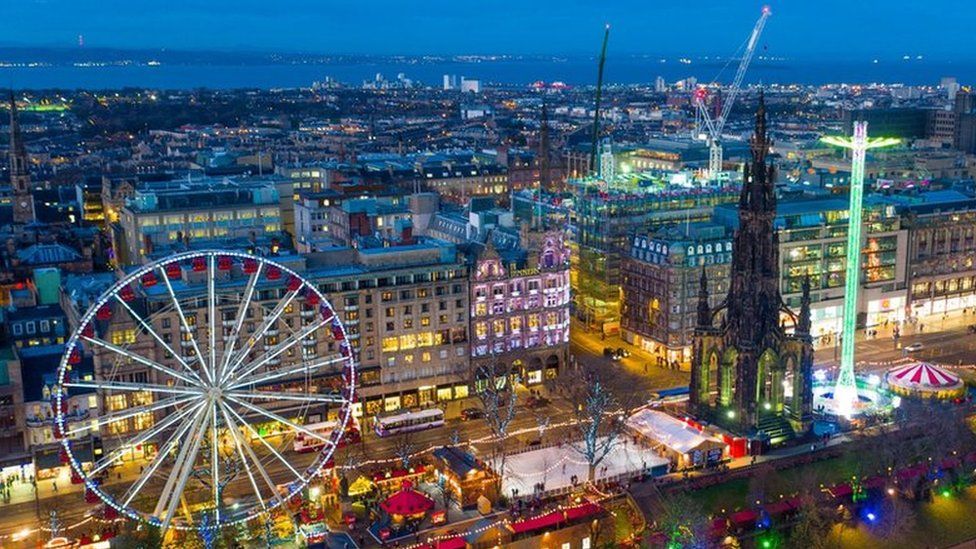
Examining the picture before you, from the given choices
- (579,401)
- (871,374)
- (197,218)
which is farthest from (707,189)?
(197,218)

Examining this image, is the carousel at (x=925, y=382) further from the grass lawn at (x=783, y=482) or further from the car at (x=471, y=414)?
the car at (x=471, y=414)

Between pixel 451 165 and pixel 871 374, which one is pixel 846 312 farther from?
pixel 451 165

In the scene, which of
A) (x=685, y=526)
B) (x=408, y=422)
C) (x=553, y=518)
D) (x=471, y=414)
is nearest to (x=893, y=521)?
(x=685, y=526)

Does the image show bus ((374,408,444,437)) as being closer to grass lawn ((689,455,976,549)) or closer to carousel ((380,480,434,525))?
carousel ((380,480,434,525))

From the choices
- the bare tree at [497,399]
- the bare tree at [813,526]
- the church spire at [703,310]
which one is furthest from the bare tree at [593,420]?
the bare tree at [813,526]

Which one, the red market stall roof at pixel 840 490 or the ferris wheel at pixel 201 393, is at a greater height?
the ferris wheel at pixel 201 393

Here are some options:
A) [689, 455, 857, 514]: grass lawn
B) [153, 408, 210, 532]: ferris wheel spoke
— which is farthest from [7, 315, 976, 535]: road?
[689, 455, 857, 514]: grass lawn
